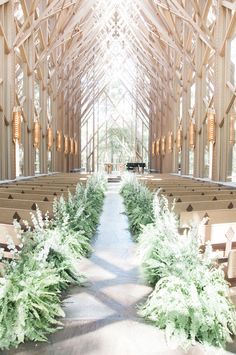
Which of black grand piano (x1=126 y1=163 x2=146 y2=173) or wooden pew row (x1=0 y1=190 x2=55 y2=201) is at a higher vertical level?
black grand piano (x1=126 y1=163 x2=146 y2=173)

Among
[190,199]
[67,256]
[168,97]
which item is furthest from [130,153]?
[67,256]

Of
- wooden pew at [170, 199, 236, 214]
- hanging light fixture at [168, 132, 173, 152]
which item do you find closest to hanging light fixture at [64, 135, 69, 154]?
hanging light fixture at [168, 132, 173, 152]

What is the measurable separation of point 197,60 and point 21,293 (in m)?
13.5

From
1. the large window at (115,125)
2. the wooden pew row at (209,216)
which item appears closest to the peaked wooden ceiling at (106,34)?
the large window at (115,125)

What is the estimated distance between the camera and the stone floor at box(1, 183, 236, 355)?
241 cm

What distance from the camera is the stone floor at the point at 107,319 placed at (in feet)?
7.91

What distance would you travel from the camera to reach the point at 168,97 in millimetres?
21734

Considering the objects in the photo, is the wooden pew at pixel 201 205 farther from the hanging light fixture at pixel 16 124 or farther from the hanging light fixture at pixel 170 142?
the hanging light fixture at pixel 170 142

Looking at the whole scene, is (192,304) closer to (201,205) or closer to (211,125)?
(201,205)

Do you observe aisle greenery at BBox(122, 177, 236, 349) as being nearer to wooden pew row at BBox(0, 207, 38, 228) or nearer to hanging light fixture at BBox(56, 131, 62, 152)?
wooden pew row at BBox(0, 207, 38, 228)

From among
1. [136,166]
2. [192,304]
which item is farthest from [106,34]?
[192,304]

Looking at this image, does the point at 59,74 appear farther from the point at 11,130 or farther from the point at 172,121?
the point at 11,130

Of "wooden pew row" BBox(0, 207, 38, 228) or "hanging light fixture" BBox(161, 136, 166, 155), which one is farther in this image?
"hanging light fixture" BBox(161, 136, 166, 155)

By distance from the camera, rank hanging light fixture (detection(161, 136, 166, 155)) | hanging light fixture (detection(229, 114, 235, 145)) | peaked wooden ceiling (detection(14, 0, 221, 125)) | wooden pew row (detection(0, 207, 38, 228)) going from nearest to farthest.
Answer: wooden pew row (detection(0, 207, 38, 228))
hanging light fixture (detection(229, 114, 235, 145))
peaked wooden ceiling (detection(14, 0, 221, 125))
hanging light fixture (detection(161, 136, 166, 155))
